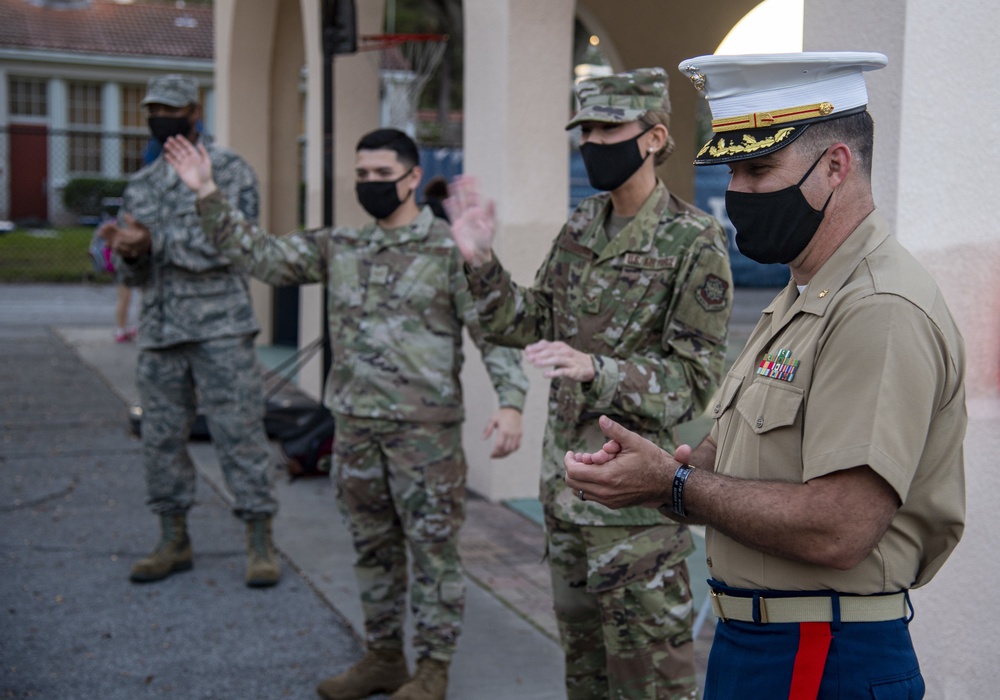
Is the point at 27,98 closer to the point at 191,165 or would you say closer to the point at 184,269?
the point at 184,269

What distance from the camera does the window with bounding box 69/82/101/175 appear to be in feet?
101

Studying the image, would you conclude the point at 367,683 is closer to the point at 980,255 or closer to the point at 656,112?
the point at 656,112

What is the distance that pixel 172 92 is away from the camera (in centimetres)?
511

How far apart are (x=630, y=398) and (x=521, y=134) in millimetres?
3749

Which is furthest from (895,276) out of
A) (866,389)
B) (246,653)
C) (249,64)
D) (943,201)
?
(249,64)

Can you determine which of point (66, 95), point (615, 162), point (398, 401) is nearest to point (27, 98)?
point (66, 95)

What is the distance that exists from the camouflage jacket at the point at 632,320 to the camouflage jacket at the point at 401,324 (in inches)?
26.6

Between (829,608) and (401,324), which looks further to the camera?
(401,324)

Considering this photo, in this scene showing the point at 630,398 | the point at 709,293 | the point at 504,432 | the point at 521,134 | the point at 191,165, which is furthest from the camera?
the point at 521,134

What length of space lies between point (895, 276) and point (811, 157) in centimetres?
25

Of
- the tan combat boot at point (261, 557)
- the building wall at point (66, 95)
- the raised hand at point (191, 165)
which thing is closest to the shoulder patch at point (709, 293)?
the raised hand at point (191, 165)

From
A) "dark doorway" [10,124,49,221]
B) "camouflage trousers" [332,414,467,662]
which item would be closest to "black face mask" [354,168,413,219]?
"camouflage trousers" [332,414,467,662]

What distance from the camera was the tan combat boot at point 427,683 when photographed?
12.7ft

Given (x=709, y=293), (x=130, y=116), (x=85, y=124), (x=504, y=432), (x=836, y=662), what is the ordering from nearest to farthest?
1. (x=836, y=662)
2. (x=709, y=293)
3. (x=504, y=432)
4. (x=85, y=124)
5. (x=130, y=116)
